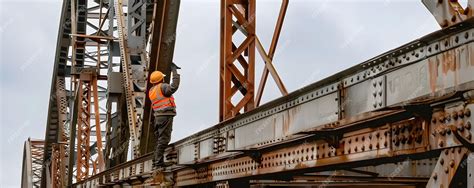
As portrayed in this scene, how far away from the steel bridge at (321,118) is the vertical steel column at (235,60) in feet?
0.05

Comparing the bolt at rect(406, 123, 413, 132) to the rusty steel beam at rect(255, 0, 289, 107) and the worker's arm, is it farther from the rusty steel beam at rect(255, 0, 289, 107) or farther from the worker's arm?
the worker's arm

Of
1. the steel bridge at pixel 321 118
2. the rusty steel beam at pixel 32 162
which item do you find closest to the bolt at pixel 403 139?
the steel bridge at pixel 321 118

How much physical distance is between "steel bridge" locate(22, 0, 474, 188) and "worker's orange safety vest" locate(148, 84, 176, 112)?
66 cm

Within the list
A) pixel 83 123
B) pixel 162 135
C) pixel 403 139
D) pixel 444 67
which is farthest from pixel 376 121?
pixel 83 123

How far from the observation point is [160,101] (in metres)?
14.6

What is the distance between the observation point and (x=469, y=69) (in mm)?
6648

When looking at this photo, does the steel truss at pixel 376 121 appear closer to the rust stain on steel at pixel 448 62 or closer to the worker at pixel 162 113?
the rust stain on steel at pixel 448 62

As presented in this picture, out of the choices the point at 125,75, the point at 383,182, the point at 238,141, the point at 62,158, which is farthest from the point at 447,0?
the point at 62,158

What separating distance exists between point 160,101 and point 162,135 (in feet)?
1.73

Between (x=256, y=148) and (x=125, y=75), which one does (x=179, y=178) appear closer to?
(x=256, y=148)

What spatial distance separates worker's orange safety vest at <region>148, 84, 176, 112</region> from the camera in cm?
1456

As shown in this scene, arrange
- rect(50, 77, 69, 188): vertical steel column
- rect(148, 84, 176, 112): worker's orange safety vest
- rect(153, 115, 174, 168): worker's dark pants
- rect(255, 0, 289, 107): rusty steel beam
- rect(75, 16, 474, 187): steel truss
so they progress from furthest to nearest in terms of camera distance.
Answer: rect(50, 77, 69, 188): vertical steel column → rect(148, 84, 176, 112): worker's orange safety vest → rect(153, 115, 174, 168): worker's dark pants → rect(255, 0, 289, 107): rusty steel beam → rect(75, 16, 474, 187): steel truss

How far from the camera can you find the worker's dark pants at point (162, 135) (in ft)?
46.9

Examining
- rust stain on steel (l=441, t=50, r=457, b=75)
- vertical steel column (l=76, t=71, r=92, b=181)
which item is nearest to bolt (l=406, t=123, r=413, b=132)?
rust stain on steel (l=441, t=50, r=457, b=75)
